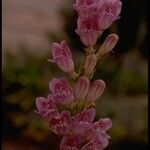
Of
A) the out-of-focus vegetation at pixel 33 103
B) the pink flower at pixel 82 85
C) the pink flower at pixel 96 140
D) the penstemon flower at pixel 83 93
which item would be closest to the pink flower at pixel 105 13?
the penstemon flower at pixel 83 93

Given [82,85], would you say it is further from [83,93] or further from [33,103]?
[33,103]

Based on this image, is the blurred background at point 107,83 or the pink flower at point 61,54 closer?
the pink flower at point 61,54

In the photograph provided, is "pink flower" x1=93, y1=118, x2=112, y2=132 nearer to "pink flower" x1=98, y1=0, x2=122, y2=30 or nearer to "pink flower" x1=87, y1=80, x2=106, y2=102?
"pink flower" x1=87, y1=80, x2=106, y2=102

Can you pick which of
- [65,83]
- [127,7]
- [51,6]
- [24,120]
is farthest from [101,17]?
[51,6]

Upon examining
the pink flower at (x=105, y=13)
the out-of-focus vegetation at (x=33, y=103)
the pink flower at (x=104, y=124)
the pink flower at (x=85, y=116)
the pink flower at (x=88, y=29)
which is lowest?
the out-of-focus vegetation at (x=33, y=103)

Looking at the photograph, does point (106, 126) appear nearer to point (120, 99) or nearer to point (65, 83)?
point (65, 83)

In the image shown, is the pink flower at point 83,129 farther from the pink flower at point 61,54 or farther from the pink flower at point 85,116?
the pink flower at point 61,54

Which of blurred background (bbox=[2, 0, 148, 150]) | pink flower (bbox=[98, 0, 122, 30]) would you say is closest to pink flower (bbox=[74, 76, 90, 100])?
pink flower (bbox=[98, 0, 122, 30])
